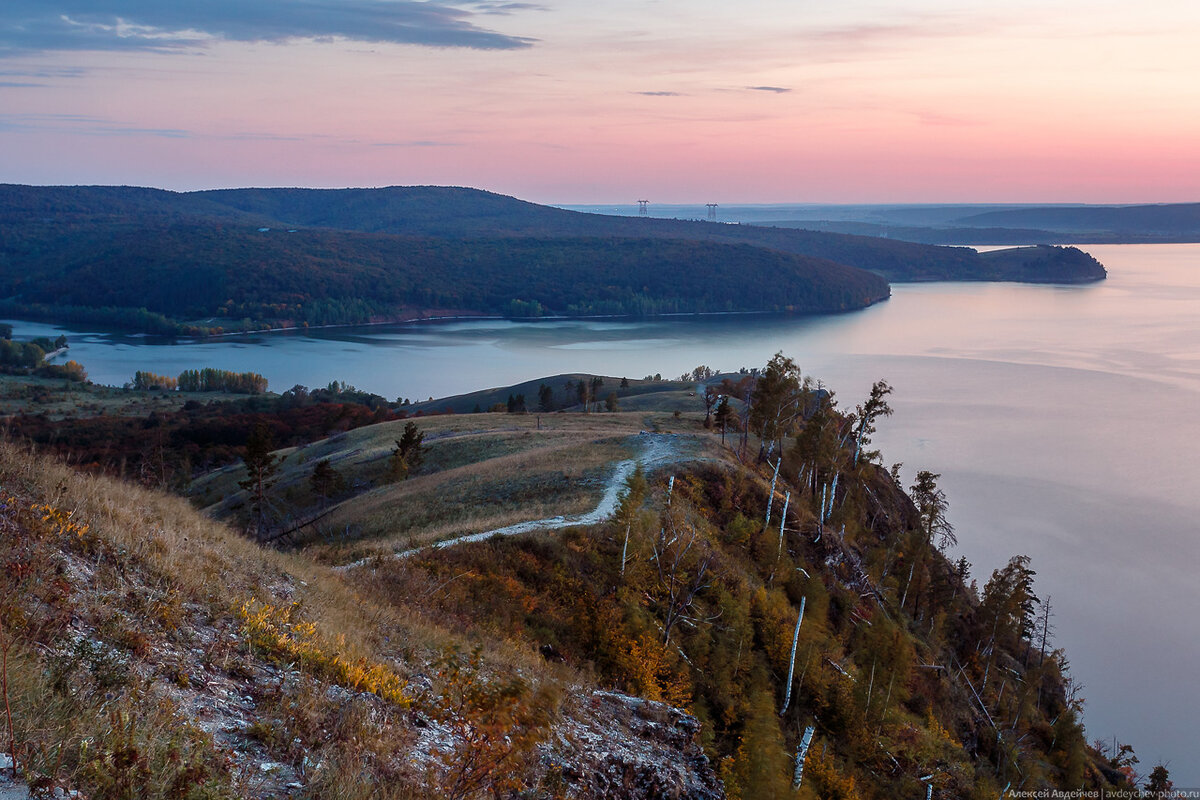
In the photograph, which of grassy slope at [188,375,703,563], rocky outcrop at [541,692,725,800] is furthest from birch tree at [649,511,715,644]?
rocky outcrop at [541,692,725,800]

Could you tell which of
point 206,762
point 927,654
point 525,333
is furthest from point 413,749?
point 525,333

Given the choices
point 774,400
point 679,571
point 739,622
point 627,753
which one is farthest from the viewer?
point 774,400

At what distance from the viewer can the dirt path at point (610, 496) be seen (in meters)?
19.6

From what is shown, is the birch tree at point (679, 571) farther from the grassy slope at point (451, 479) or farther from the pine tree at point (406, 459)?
the pine tree at point (406, 459)

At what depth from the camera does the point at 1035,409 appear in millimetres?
96438

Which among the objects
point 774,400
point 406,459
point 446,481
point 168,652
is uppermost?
point 168,652

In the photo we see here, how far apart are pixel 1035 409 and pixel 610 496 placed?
9062 centimetres

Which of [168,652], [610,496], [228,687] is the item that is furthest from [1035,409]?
[168,652]

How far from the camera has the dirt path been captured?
1964cm

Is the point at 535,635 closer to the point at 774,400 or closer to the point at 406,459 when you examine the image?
the point at 774,400

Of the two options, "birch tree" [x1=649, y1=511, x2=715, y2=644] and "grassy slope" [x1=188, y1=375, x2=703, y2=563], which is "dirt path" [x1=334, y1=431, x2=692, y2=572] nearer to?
"grassy slope" [x1=188, y1=375, x2=703, y2=563]

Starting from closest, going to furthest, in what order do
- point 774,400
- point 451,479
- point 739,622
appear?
point 739,622
point 451,479
point 774,400

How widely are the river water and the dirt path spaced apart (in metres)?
26.4

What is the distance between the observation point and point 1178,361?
124 meters
